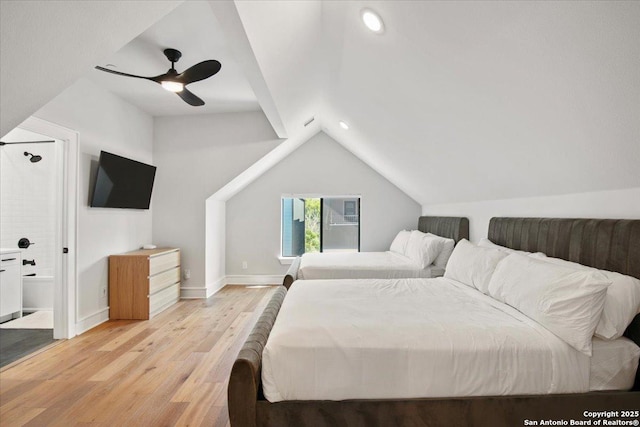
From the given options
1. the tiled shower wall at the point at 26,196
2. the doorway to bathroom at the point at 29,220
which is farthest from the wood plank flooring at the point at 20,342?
the tiled shower wall at the point at 26,196

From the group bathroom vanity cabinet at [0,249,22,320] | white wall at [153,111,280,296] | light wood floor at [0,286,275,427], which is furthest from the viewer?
white wall at [153,111,280,296]

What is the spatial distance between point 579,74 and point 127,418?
9.73 ft

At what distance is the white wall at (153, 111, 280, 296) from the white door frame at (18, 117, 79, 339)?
56.3 inches

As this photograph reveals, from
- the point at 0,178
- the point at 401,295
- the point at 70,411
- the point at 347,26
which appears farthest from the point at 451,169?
the point at 0,178

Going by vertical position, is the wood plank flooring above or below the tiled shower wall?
below

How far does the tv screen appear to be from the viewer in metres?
3.52

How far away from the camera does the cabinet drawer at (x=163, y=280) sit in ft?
12.6

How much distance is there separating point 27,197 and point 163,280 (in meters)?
2.06

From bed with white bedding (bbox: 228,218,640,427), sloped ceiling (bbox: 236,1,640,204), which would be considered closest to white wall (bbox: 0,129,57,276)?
sloped ceiling (bbox: 236,1,640,204)

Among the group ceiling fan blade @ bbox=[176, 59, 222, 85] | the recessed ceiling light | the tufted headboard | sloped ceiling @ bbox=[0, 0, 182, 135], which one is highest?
the recessed ceiling light

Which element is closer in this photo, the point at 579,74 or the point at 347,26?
the point at 579,74

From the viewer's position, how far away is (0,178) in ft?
13.5

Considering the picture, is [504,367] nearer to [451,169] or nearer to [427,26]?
[427,26]

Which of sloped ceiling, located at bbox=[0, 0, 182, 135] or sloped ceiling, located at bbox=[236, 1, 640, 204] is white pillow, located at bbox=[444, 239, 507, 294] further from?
sloped ceiling, located at bbox=[0, 0, 182, 135]
